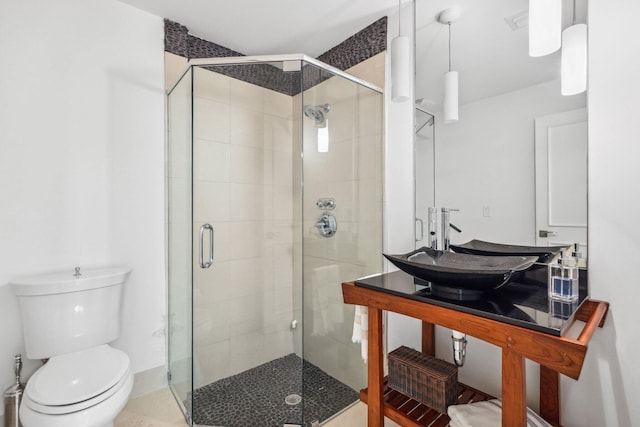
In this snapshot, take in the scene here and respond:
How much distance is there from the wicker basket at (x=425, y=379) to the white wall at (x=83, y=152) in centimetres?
153

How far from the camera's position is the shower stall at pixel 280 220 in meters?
1.86

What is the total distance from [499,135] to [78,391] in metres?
2.12

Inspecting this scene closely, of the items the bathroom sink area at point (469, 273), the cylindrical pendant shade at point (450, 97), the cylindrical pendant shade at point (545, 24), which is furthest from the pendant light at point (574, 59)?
the bathroom sink area at point (469, 273)

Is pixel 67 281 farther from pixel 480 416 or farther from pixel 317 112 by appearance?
pixel 480 416

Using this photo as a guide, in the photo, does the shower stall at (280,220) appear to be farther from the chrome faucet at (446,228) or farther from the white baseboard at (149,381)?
the chrome faucet at (446,228)

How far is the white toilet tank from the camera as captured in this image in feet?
4.98

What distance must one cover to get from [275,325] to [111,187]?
1.40 m

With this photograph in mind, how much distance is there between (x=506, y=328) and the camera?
893 mm

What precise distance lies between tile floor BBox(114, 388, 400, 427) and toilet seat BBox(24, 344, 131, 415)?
17.9 inches

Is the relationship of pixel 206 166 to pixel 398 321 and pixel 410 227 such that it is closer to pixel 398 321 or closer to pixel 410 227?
pixel 410 227

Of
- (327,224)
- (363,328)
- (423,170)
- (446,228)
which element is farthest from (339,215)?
(363,328)

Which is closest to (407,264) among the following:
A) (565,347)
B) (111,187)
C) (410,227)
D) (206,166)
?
Answer: (565,347)

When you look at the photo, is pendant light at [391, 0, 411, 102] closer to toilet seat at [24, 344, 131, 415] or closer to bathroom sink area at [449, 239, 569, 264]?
bathroom sink area at [449, 239, 569, 264]

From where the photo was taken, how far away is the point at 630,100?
109 cm
